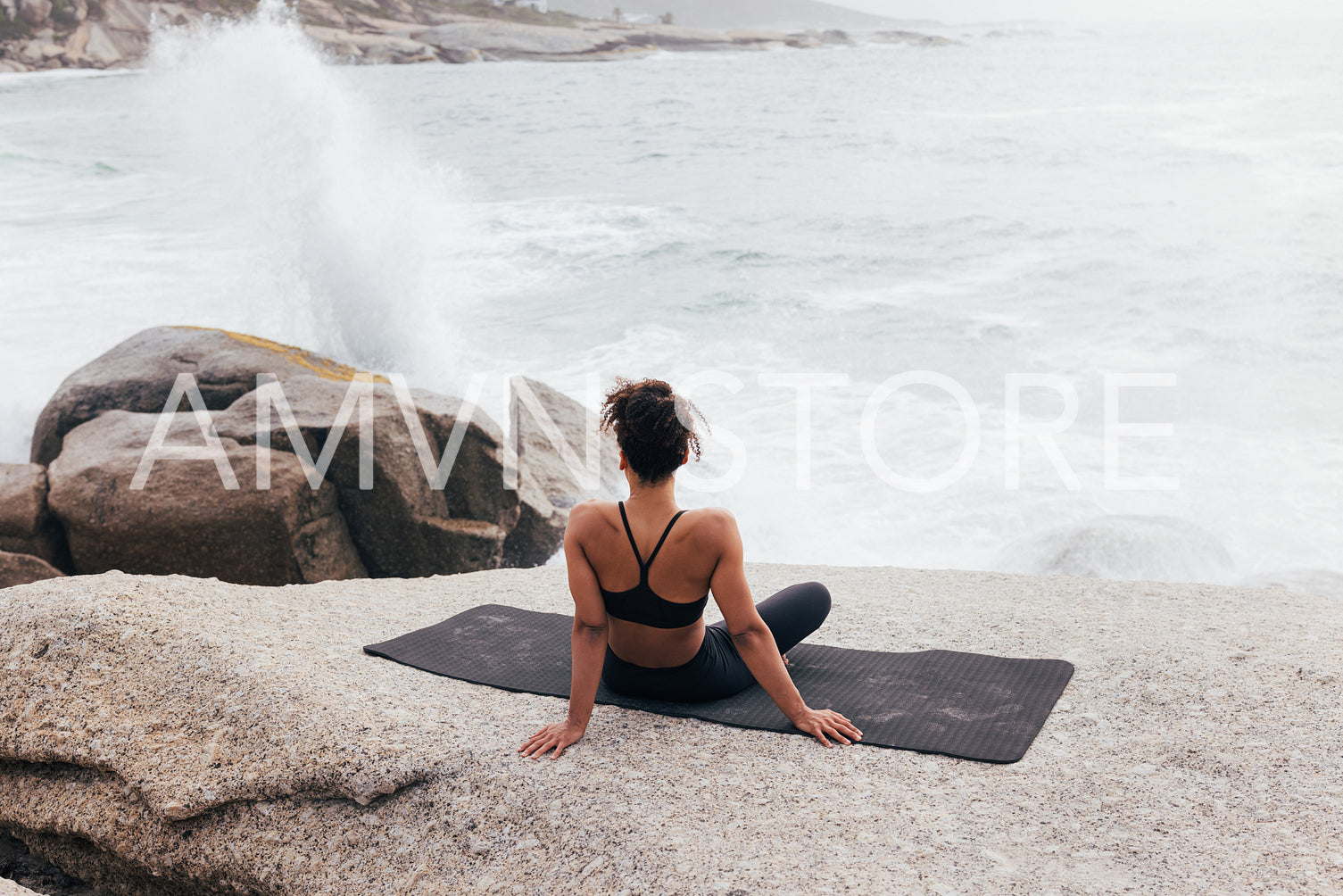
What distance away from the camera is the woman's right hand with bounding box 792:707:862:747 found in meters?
2.86

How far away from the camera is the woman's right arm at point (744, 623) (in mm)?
2779

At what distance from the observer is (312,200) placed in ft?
38.3

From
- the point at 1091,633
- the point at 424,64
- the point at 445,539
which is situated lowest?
the point at 445,539

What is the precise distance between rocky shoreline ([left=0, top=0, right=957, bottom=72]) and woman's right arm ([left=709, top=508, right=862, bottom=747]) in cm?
4667

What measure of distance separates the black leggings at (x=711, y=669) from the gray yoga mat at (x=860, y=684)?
0.04 m

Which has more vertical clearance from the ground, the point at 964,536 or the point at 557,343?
the point at 557,343

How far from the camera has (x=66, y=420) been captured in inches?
246

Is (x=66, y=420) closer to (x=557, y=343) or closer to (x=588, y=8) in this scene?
(x=557, y=343)

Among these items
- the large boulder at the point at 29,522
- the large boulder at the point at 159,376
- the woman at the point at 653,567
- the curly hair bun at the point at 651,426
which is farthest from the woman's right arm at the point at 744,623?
the large boulder at the point at 29,522

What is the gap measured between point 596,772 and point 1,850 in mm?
1978

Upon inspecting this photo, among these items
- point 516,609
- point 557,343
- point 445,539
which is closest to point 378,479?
point 445,539

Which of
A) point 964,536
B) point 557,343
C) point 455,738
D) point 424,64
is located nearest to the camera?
point 455,738

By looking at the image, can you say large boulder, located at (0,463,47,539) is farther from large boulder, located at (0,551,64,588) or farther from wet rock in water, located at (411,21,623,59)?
wet rock in water, located at (411,21,623,59)

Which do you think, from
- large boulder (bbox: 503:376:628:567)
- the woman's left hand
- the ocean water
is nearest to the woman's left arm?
the woman's left hand
